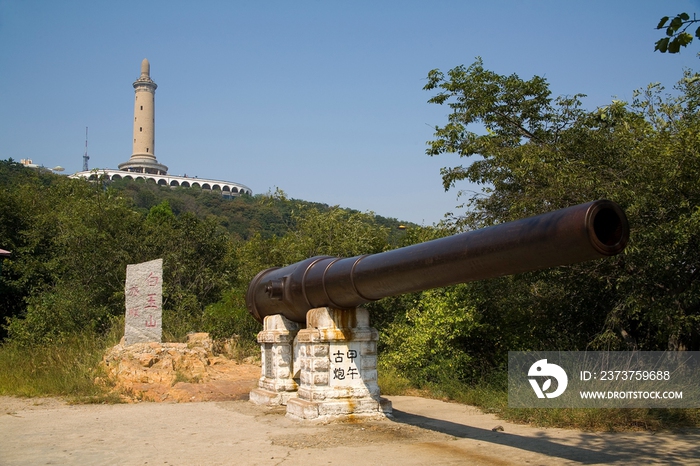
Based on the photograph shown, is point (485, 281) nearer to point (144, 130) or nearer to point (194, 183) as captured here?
point (194, 183)

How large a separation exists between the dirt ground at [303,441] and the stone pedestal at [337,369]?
225 millimetres

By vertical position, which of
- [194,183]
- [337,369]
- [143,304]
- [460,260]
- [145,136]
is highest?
[145,136]

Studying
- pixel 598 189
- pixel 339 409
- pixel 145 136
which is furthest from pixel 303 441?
pixel 145 136

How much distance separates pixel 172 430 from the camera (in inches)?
303

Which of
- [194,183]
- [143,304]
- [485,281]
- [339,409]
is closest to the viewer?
[339,409]

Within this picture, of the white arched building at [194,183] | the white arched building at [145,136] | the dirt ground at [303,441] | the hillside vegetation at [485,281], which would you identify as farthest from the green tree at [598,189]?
the white arched building at [145,136]

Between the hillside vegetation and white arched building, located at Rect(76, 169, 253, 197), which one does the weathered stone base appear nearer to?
the hillside vegetation

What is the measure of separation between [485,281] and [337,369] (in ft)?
13.7

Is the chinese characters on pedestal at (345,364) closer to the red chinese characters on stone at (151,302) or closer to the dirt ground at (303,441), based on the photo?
the dirt ground at (303,441)

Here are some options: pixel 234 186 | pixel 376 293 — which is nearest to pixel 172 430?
pixel 376 293

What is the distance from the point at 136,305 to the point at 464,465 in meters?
9.11

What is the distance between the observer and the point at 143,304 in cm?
1298

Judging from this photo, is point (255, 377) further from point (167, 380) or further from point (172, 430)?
point (172, 430)

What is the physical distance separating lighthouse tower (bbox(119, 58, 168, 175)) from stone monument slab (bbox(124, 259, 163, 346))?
100 metres
